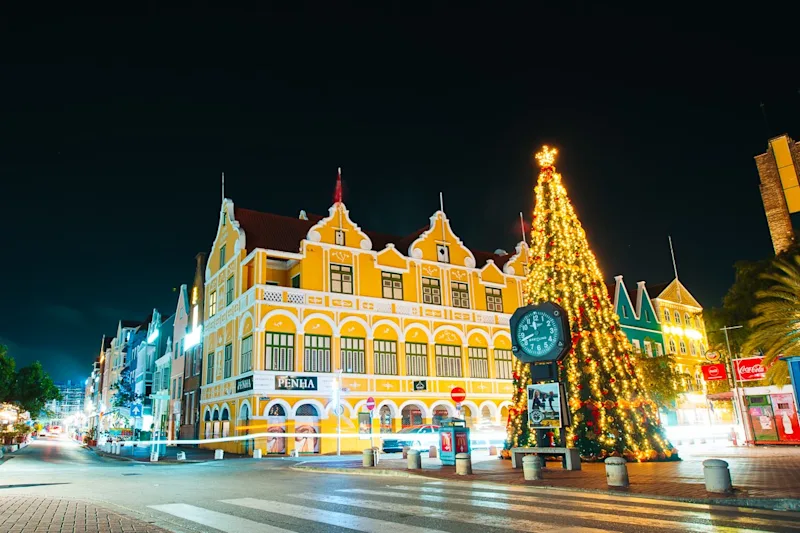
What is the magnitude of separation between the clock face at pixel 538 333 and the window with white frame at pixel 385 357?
63.9 feet

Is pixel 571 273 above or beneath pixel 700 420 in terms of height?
above

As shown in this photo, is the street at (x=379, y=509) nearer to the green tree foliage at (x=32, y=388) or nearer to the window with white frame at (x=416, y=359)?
the window with white frame at (x=416, y=359)

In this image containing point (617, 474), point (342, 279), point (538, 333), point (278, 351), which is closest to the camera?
point (617, 474)

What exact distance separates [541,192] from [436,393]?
791 inches

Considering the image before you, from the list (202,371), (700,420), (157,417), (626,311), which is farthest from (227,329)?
(700,420)

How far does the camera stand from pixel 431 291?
134 feet

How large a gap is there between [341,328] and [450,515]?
1079 inches

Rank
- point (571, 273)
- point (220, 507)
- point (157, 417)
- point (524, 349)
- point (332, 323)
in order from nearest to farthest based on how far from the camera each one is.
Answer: point (220, 507) < point (524, 349) < point (571, 273) < point (332, 323) < point (157, 417)

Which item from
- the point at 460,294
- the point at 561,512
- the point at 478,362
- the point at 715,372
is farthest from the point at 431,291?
the point at 561,512

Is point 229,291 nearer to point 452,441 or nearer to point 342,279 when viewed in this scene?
point 342,279

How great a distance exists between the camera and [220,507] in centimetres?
1048

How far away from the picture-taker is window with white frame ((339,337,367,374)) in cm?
3588

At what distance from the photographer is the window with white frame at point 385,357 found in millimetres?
37125

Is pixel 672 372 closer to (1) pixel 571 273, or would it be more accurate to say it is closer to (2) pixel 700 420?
(2) pixel 700 420
